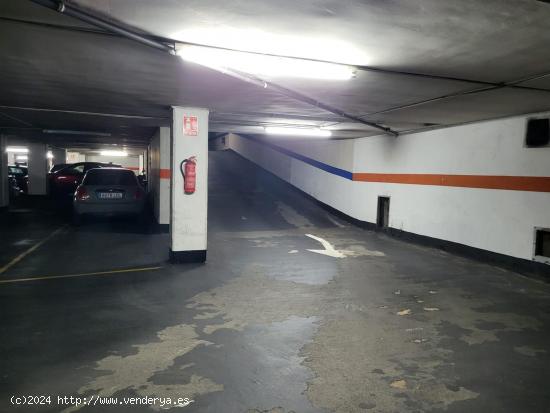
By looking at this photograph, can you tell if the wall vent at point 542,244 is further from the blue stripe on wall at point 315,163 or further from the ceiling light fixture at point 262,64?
the blue stripe on wall at point 315,163

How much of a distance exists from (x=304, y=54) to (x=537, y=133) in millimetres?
5018

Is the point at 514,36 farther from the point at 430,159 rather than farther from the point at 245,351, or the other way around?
the point at 430,159

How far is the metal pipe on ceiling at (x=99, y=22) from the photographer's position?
2906 mm

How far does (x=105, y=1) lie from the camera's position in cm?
292

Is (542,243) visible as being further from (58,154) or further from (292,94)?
(58,154)

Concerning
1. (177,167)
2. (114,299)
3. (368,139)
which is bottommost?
(114,299)

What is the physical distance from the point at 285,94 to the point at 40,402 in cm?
475

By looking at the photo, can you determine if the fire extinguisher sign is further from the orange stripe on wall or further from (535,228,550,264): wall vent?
(535,228,550,264): wall vent

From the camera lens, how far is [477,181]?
7863mm

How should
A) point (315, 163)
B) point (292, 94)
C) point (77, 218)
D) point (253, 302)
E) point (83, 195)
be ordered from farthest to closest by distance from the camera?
point (315, 163) < point (77, 218) < point (83, 195) < point (292, 94) < point (253, 302)

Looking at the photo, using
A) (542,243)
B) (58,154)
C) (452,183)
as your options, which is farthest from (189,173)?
(58,154)

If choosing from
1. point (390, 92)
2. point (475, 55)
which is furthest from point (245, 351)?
point (390, 92)

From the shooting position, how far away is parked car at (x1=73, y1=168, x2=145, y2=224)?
10.2 metres

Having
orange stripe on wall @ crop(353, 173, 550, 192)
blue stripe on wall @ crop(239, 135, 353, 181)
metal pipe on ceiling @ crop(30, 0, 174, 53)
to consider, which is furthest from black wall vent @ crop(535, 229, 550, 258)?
metal pipe on ceiling @ crop(30, 0, 174, 53)
